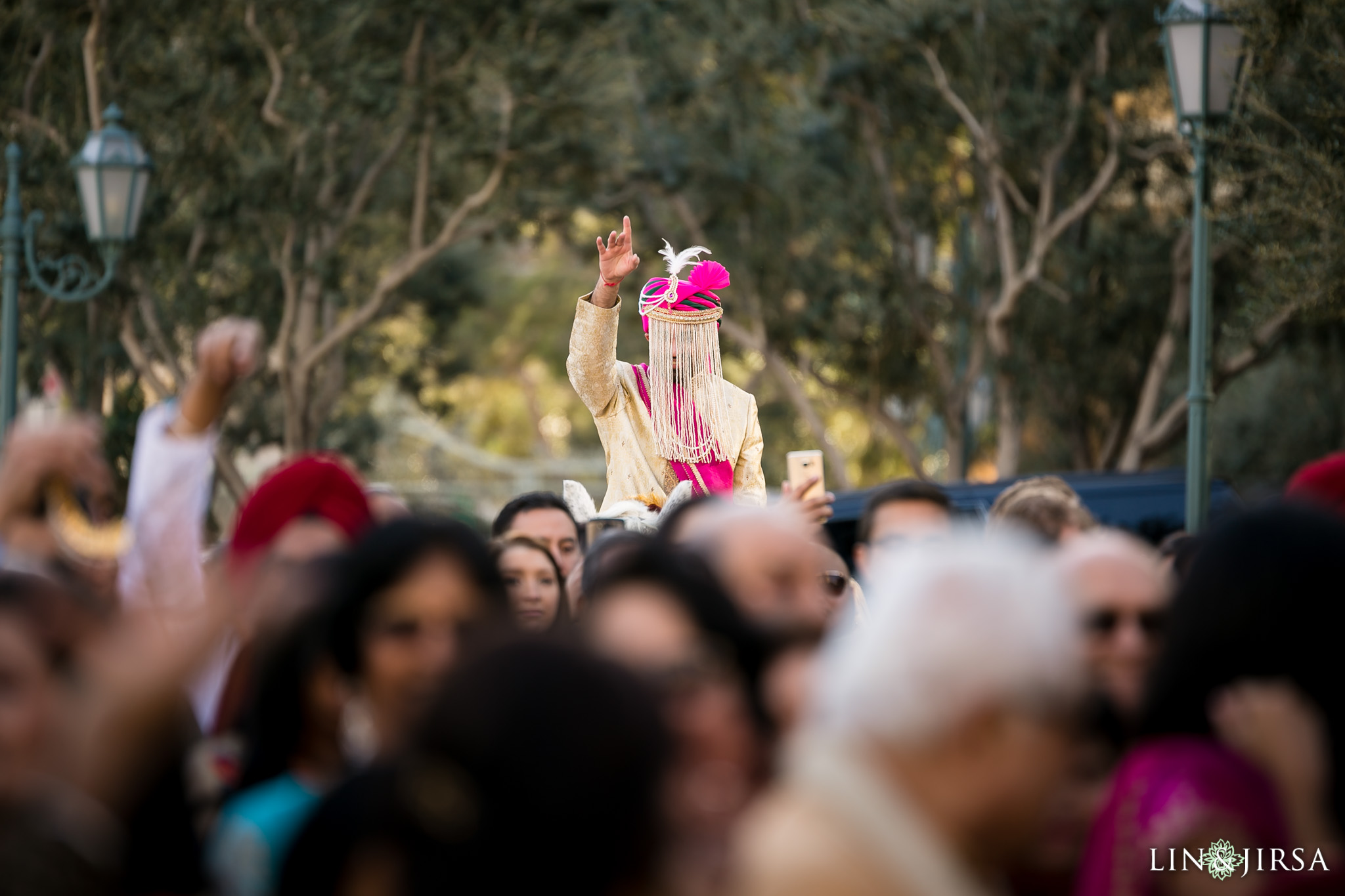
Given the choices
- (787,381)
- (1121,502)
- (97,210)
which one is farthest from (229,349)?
(787,381)

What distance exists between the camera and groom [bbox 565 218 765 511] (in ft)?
22.5

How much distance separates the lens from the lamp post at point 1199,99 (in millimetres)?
10251

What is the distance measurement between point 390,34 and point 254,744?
14566mm

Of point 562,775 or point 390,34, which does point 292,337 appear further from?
point 562,775

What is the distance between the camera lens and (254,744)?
10.7 ft

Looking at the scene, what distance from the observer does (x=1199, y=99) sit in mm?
10305

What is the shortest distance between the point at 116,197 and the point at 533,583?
25.0ft

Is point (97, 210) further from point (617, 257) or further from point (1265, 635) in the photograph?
point (1265, 635)

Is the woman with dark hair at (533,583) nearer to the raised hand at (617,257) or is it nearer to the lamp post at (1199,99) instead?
the raised hand at (617,257)

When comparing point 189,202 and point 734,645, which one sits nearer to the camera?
point 734,645

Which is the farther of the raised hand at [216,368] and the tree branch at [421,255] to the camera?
the tree branch at [421,255]

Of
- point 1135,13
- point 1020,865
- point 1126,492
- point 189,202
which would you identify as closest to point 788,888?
point 1020,865

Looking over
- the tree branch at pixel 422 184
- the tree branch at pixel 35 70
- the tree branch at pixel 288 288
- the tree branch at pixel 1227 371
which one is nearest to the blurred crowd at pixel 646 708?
the tree branch at pixel 1227 371

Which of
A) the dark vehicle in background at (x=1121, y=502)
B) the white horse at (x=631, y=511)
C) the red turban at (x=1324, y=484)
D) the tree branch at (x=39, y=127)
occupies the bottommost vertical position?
A: the dark vehicle in background at (x=1121, y=502)
